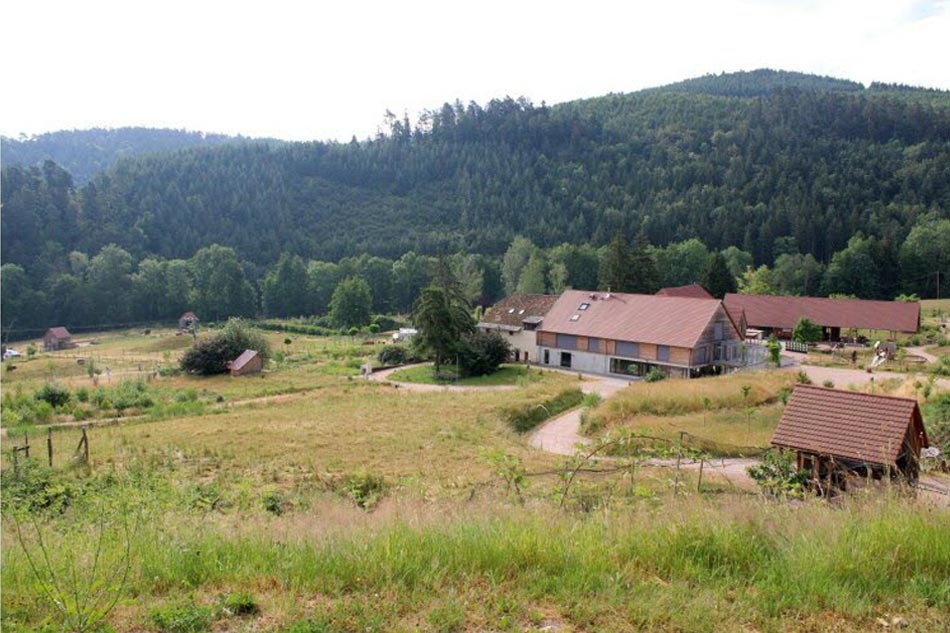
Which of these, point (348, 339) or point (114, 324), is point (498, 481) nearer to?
point (348, 339)

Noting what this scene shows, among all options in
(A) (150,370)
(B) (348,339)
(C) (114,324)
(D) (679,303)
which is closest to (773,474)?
(D) (679,303)

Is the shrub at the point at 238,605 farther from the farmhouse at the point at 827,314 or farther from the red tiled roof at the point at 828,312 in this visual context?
the farmhouse at the point at 827,314

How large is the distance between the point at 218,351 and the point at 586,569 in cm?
4380

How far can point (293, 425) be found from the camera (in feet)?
79.8

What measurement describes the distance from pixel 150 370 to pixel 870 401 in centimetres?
4425

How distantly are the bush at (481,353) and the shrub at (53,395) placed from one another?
2056 cm

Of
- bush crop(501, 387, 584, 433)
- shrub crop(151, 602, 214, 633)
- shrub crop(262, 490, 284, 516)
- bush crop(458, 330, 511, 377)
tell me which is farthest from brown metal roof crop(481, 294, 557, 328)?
shrub crop(151, 602, 214, 633)

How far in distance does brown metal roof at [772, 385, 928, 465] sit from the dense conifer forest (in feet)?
148

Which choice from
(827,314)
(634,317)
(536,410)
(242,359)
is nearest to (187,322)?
(242,359)

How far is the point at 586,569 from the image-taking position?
457 centimetres

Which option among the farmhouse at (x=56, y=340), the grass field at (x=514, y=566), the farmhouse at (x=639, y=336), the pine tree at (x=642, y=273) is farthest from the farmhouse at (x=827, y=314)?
the farmhouse at (x=56, y=340)

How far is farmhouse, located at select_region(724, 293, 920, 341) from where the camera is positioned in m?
46.3

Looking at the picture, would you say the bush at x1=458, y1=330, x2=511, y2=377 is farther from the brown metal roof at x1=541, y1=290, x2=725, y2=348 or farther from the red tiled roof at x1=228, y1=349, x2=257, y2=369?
the red tiled roof at x1=228, y1=349, x2=257, y2=369

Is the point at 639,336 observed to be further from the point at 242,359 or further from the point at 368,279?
the point at 368,279
